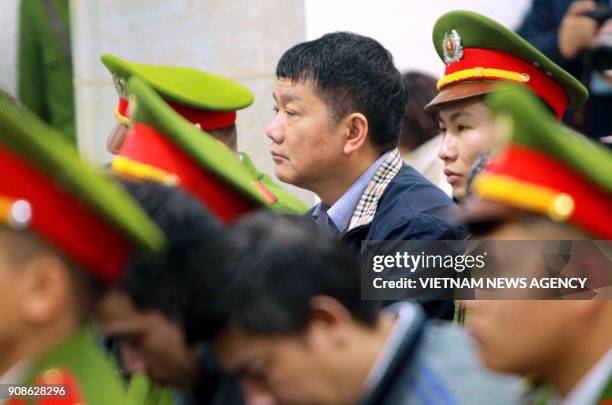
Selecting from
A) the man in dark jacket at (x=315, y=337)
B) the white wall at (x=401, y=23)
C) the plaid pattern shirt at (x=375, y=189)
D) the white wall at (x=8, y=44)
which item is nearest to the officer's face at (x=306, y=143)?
the plaid pattern shirt at (x=375, y=189)

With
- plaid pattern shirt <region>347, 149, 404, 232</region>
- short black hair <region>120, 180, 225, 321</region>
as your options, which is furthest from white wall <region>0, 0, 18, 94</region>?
short black hair <region>120, 180, 225, 321</region>

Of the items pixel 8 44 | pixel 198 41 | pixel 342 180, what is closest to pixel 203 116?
pixel 342 180

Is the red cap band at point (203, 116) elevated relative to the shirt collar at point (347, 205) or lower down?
lower down

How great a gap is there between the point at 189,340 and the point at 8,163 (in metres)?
0.59

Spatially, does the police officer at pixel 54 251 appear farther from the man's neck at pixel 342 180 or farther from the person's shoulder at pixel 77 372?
the man's neck at pixel 342 180

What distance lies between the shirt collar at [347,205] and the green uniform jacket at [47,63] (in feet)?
8.08

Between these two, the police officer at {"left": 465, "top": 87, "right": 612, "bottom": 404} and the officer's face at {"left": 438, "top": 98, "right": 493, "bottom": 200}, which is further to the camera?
the officer's face at {"left": 438, "top": 98, "right": 493, "bottom": 200}

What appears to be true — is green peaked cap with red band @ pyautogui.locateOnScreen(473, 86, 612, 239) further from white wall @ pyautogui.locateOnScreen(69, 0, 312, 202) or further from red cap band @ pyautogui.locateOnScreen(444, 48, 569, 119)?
white wall @ pyautogui.locateOnScreen(69, 0, 312, 202)

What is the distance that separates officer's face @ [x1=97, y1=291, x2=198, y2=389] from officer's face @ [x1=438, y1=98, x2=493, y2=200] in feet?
4.76

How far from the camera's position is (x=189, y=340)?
10.2ft

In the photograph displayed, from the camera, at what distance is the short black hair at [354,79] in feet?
15.7

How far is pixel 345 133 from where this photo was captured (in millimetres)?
4750

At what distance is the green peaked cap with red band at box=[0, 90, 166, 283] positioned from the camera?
2693 mm

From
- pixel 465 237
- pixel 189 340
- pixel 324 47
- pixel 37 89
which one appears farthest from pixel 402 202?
pixel 37 89
